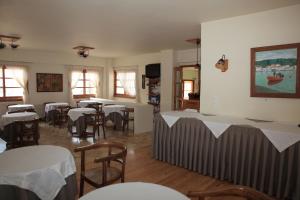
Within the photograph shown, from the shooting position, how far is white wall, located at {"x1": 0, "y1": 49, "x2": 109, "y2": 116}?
24.3 feet

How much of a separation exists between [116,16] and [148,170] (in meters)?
2.70

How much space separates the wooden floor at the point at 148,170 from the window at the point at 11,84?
299 cm

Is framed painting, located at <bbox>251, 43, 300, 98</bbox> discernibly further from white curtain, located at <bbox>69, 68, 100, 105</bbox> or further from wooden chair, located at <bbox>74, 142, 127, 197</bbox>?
white curtain, located at <bbox>69, 68, 100, 105</bbox>

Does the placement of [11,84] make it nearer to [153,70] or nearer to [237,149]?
[153,70]

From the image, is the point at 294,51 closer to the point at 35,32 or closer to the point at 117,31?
the point at 117,31

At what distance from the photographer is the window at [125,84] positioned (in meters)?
9.00

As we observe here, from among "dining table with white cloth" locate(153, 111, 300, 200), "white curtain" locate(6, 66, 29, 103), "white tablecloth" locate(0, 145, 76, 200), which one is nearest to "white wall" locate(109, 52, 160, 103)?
"white curtain" locate(6, 66, 29, 103)

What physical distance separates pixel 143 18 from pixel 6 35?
369 cm

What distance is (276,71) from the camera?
3279 mm

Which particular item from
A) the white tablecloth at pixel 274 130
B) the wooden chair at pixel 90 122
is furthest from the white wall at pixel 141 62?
the white tablecloth at pixel 274 130

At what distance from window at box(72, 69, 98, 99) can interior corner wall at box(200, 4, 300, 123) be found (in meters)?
6.33

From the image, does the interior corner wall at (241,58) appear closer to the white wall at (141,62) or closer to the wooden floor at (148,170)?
the wooden floor at (148,170)

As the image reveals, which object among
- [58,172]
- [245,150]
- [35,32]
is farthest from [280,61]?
[35,32]

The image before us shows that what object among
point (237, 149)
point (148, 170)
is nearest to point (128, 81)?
point (148, 170)
